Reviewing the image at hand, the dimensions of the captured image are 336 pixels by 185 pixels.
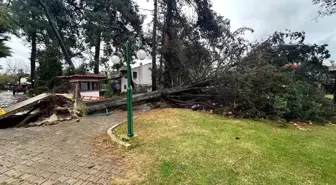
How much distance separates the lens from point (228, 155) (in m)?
3.32

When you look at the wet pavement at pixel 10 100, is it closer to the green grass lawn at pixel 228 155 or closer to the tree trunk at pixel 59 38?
the tree trunk at pixel 59 38

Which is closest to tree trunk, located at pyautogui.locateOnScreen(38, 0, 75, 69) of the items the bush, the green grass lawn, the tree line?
the tree line

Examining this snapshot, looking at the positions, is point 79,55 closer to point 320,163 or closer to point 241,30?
point 241,30

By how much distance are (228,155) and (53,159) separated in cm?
311

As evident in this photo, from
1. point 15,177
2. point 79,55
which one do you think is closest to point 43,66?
point 79,55

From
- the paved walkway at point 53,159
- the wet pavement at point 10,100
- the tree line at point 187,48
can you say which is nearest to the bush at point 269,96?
the tree line at point 187,48

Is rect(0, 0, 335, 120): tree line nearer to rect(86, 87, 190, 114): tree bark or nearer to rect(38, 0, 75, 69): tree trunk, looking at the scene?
rect(38, 0, 75, 69): tree trunk

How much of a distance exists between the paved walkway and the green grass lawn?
0.48 metres

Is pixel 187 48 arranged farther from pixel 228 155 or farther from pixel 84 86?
pixel 84 86

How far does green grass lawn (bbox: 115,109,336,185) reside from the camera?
268 cm

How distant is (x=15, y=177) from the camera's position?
9.16 ft

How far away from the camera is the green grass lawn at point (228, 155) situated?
106 inches

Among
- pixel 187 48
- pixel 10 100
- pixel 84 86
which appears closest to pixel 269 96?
pixel 187 48

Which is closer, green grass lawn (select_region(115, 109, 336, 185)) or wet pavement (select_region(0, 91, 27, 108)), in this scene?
green grass lawn (select_region(115, 109, 336, 185))
